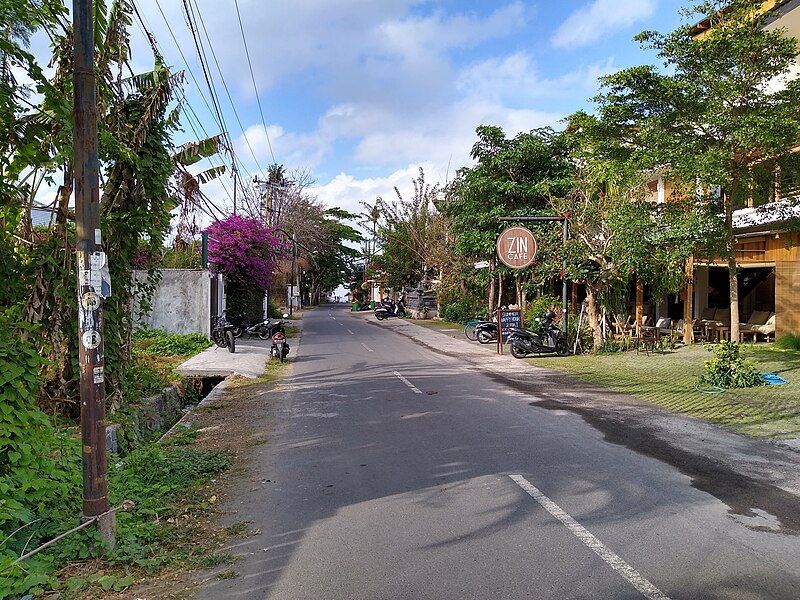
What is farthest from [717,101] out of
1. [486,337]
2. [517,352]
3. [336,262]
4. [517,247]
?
[336,262]

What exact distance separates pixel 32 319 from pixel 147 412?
2503mm

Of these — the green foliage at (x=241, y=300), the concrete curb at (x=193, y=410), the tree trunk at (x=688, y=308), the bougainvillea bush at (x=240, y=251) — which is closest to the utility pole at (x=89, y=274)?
the concrete curb at (x=193, y=410)


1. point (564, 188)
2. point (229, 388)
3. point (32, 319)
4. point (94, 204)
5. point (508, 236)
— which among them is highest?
point (564, 188)

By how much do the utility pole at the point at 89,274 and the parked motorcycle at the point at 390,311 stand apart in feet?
121

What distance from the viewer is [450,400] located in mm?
11086

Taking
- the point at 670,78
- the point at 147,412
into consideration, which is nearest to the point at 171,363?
the point at 147,412

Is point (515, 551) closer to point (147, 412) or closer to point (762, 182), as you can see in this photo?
point (147, 412)

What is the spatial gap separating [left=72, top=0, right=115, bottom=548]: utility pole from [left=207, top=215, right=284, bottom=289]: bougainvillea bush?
1890 cm

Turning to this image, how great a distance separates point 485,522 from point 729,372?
8.86 metres

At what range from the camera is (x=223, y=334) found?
794 inches

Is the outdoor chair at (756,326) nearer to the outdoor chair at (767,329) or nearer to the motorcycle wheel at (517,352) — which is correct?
the outdoor chair at (767,329)

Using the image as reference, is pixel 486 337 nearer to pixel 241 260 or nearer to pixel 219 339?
pixel 219 339

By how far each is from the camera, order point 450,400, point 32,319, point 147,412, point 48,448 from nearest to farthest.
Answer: point 48,448 < point 32,319 < point 147,412 < point 450,400

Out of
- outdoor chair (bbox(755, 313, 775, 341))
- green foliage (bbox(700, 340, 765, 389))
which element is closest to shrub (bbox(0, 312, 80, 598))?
green foliage (bbox(700, 340, 765, 389))
